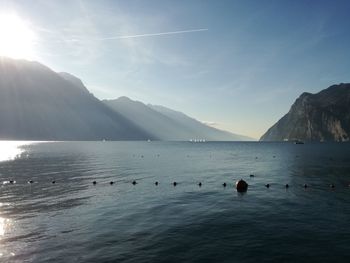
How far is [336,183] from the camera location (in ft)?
212

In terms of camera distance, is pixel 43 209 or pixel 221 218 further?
pixel 43 209

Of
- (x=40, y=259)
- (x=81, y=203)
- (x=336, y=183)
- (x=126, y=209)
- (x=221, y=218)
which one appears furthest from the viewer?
(x=336, y=183)

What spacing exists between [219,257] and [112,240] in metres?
Answer: 10.1

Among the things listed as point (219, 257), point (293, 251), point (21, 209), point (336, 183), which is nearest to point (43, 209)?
point (21, 209)

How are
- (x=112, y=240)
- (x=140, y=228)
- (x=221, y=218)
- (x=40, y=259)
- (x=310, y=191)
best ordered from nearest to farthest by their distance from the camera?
(x=40, y=259), (x=112, y=240), (x=140, y=228), (x=221, y=218), (x=310, y=191)

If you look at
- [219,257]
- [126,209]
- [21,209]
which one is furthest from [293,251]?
[21,209]

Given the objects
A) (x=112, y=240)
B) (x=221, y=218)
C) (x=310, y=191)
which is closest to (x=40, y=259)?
(x=112, y=240)

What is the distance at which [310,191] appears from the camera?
55406 millimetres

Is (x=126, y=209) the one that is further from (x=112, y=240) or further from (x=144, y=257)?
(x=144, y=257)

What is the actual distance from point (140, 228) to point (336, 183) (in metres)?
47.6

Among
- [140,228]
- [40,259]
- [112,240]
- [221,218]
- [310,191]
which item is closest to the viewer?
[40,259]

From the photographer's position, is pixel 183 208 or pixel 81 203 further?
pixel 81 203

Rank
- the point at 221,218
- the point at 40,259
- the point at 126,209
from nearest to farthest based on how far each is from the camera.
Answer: the point at 40,259
the point at 221,218
the point at 126,209

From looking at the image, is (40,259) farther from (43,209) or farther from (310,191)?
(310,191)
